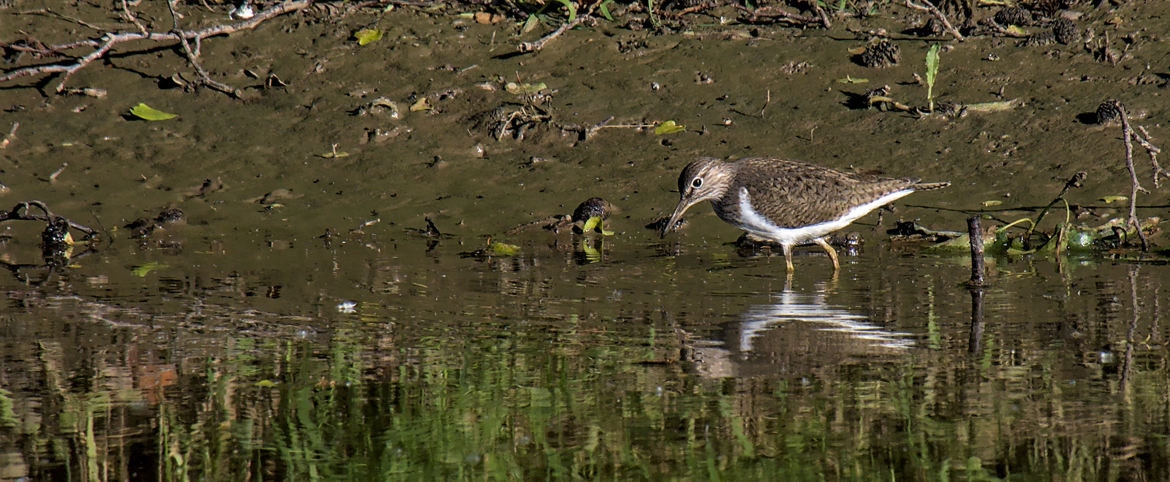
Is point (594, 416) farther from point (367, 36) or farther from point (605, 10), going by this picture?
point (367, 36)

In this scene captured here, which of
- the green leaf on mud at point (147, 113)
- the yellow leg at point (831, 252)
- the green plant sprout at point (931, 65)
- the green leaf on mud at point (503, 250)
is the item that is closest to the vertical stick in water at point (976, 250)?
the yellow leg at point (831, 252)

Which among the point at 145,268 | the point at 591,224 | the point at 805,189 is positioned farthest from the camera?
the point at 591,224

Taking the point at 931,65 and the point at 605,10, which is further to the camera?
the point at 605,10

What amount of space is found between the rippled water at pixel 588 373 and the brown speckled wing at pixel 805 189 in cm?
67

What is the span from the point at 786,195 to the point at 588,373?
3945 millimetres

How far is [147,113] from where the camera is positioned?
11.6 meters

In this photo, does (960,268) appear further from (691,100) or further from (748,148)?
(691,100)

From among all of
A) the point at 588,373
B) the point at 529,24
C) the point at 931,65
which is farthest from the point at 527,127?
the point at 588,373

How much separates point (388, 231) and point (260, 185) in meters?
1.59

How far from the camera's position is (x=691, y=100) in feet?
36.9

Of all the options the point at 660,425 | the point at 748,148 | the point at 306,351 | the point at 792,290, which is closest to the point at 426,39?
the point at 748,148

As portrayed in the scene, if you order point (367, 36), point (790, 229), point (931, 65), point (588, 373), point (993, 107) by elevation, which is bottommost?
point (588, 373)

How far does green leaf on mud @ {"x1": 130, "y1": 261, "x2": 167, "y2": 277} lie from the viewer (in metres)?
8.18

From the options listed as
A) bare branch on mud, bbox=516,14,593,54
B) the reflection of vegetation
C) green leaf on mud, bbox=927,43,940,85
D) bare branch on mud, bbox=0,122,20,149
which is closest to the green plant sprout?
green leaf on mud, bbox=927,43,940,85
